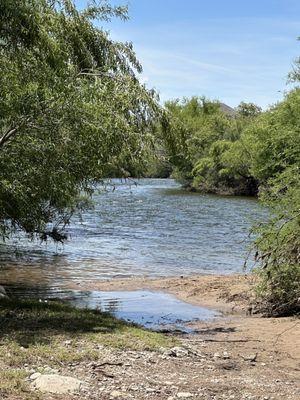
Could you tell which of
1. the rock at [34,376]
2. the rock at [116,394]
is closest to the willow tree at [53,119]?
the rock at [34,376]

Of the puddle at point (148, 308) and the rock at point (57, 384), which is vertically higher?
the rock at point (57, 384)

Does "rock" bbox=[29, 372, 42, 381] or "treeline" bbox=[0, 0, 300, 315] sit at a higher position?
"treeline" bbox=[0, 0, 300, 315]

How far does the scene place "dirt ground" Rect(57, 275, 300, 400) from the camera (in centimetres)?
613

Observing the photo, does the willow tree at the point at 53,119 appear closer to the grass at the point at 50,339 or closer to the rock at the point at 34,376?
the grass at the point at 50,339

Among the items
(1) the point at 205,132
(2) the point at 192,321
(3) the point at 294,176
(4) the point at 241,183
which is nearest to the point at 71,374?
(2) the point at 192,321

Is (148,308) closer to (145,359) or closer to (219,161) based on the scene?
(145,359)

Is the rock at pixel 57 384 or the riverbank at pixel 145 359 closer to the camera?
the rock at pixel 57 384

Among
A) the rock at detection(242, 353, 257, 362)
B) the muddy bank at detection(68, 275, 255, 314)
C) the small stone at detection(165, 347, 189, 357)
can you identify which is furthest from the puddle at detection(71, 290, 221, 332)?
the small stone at detection(165, 347, 189, 357)

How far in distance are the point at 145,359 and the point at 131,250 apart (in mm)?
15010

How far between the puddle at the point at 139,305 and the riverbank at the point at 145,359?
96cm

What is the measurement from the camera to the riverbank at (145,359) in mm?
6055

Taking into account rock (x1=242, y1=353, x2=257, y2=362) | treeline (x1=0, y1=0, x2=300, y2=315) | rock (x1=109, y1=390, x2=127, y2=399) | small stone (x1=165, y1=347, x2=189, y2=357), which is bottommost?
rock (x1=242, y1=353, x2=257, y2=362)

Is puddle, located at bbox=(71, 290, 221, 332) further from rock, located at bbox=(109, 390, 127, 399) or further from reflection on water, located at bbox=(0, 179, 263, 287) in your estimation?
rock, located at bbox=(109, 390, 127, 399)

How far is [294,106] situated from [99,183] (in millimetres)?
6756
